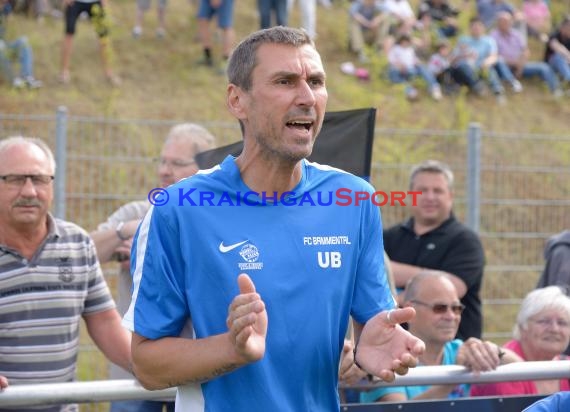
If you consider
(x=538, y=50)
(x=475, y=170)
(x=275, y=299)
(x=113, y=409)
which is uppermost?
(x=538, y=50)

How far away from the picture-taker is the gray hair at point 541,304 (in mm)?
5992

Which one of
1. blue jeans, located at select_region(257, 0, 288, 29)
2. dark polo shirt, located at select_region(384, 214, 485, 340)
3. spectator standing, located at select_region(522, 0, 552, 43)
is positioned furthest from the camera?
spectator standing, located at select_region(522, 0, 552, 43)

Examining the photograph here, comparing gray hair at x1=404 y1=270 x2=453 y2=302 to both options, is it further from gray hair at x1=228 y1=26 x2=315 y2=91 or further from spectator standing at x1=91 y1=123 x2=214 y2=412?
gray hair at x1=228 y1=26 x2=315 y2=91

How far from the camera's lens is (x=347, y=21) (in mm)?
19078

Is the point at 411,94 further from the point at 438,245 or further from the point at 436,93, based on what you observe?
the point at 438,245

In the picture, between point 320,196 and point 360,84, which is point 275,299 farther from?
point 360,84

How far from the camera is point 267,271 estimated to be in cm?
330

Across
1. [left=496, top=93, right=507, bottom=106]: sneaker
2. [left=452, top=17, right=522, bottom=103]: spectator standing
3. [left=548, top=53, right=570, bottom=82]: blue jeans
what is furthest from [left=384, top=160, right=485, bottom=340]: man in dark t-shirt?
[left=548, top=53, right=570, bottom=82]: blue jeans

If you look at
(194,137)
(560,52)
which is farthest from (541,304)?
(560,52)

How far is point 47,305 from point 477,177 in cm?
543

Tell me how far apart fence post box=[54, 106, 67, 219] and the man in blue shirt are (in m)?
5.29

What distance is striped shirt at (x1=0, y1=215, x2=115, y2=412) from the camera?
16.6ft

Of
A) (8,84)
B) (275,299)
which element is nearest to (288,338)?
(275,299)

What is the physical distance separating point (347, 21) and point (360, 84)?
2.48m
